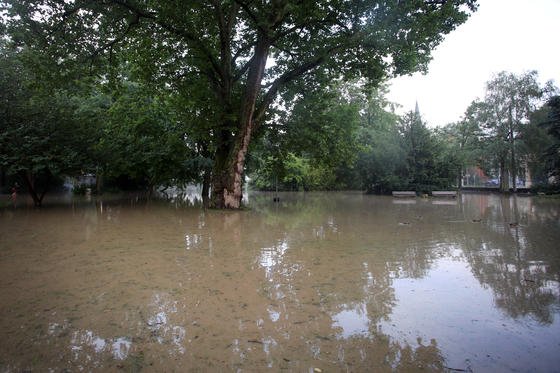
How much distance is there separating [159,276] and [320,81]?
15.6 metres

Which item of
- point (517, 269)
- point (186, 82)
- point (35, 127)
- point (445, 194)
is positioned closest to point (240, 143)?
point (186, 82)

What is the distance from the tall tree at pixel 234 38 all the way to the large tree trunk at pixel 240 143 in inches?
1.8

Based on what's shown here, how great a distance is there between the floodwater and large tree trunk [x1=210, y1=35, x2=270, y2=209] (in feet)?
27.0

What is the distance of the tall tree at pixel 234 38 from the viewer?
13234 mm

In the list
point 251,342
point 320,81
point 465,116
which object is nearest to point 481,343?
point 251,342

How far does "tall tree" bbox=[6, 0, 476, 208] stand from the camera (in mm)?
13234

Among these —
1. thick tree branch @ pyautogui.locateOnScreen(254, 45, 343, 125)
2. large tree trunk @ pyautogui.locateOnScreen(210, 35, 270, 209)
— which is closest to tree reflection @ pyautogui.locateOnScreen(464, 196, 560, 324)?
thick tree branch @ pyautogui.locateOnScreen(254, 45, 343, 125)

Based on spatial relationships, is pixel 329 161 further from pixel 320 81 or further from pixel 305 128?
pixel 320 81

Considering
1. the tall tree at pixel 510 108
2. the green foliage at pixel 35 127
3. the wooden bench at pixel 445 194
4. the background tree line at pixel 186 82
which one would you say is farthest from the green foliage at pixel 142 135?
the tall tree at pixel 510 108

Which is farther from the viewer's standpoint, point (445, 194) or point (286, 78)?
point (445, 194)

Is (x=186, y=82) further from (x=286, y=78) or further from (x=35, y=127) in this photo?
(x=35, y=127)

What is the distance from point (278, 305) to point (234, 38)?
1776cm

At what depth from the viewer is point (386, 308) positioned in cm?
441

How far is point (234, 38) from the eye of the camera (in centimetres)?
1939
